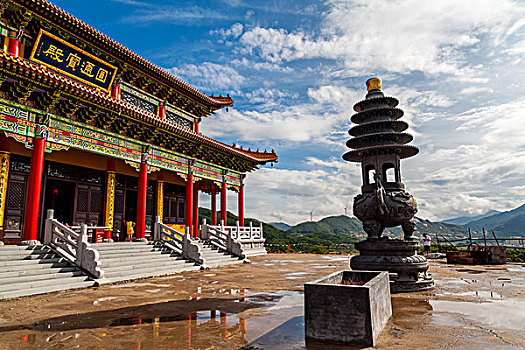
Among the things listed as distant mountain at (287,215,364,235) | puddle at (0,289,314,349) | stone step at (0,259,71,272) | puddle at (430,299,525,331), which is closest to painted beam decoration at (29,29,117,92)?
stone step at (0,259,71,272)

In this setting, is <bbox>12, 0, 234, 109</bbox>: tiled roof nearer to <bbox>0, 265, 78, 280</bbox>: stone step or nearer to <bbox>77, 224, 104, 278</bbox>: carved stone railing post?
<bbox>77, 224, 104, 278</bbox>: carved stone railing post

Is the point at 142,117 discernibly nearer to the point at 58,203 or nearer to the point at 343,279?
the point at 58,203

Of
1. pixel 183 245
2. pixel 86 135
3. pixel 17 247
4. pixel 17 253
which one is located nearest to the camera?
pixel 17 253

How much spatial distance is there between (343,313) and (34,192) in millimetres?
9049

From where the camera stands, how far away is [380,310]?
411 cm

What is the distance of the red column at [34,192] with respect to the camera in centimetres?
875

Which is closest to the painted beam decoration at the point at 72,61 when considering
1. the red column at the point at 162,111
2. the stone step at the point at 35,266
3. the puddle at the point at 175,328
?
the red column at the point at 162,111

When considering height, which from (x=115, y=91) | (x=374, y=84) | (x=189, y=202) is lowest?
(x=189, y=202)

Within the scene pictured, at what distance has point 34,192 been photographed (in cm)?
895

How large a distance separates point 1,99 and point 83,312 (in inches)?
266

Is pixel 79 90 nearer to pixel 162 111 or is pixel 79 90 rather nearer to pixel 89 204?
pixel 89 204

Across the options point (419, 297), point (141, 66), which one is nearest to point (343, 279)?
point (419, 297)

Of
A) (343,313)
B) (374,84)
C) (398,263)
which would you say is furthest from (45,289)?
(374,84)

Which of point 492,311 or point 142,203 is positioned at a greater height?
point 142,203
